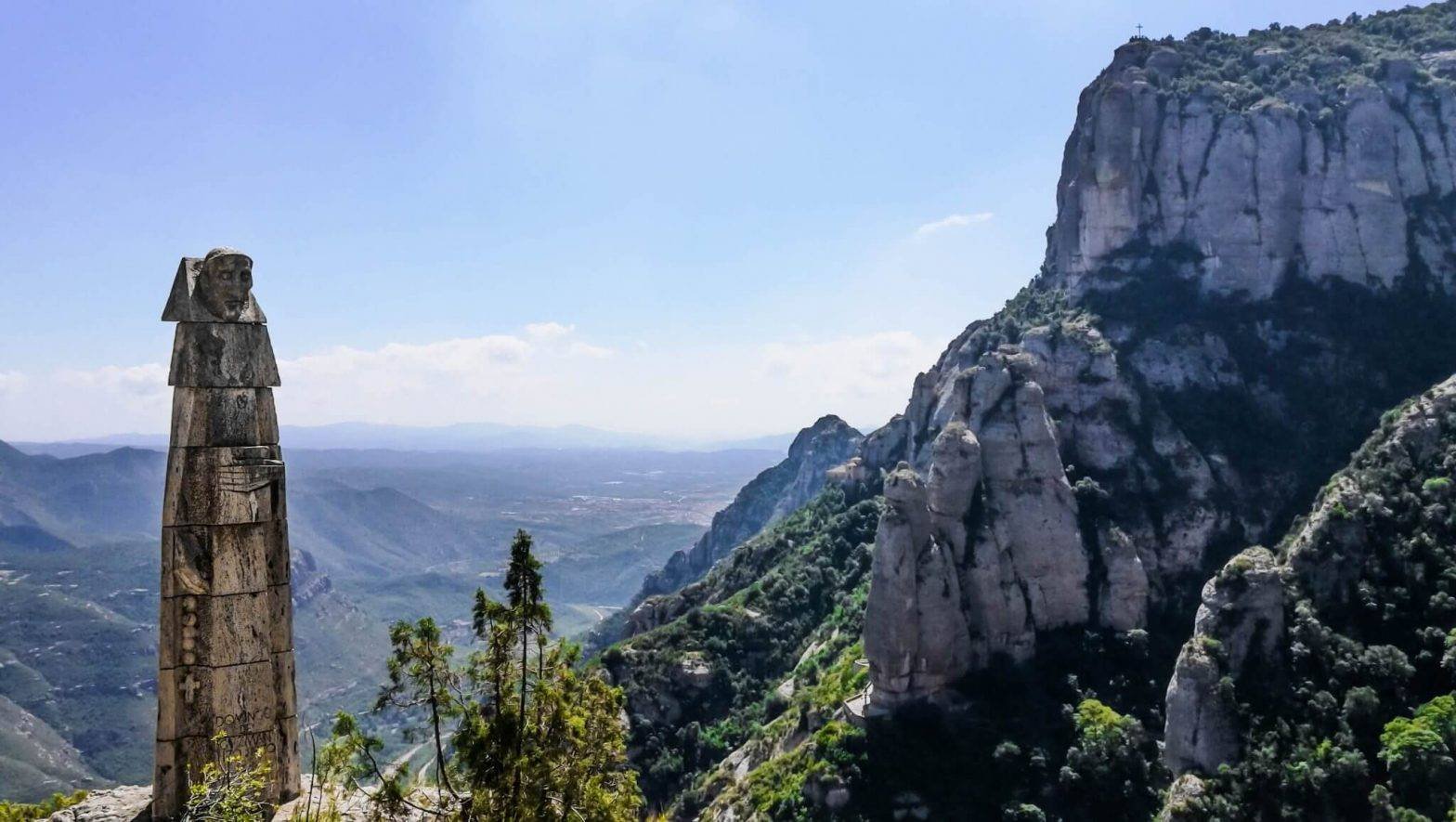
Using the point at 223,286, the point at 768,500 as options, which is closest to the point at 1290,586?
the point at 223,286

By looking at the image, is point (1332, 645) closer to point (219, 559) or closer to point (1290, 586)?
point (1290, 586)

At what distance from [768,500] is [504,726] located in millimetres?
171520

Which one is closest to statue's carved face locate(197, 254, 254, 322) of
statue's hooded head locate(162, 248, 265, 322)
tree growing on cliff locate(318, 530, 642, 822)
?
statue's hooded head locate(162, 248, 265, 322)

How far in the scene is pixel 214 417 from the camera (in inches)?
566

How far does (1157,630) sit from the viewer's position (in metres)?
58.3

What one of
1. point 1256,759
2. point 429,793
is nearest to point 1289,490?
point 1256,759

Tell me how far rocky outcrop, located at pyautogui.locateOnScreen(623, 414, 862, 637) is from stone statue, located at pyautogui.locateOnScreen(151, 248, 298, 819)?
140031 millimetres

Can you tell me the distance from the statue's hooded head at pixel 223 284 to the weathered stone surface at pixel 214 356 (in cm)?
23

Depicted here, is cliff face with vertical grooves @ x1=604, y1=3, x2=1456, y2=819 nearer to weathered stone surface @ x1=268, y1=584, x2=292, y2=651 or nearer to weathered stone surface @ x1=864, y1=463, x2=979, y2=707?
weathered stone surface @ x1=864, y1=463, x2=979, y2=707

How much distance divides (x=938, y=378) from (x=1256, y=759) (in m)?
52.3

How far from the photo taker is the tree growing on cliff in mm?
12547

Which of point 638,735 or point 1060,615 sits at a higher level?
point 1060,615

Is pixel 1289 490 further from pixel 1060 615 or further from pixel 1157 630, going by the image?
pixel 1060 615

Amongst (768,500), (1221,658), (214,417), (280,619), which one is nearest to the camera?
(214,417)
